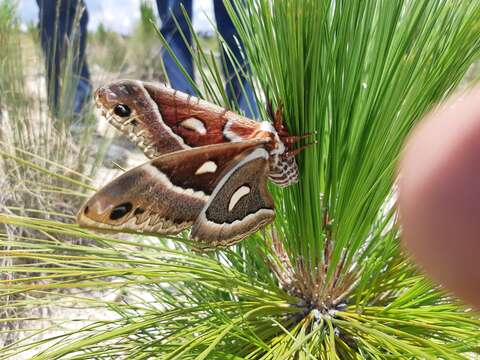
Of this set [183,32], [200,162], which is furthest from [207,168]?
[183,32]

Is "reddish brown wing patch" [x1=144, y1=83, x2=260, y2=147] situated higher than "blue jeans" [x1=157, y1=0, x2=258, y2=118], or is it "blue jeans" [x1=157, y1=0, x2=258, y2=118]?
"blue jeans" [x1=157, y1=0, x2=258, y2=118]

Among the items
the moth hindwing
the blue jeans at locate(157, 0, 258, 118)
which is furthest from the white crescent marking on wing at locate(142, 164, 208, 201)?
the blue jeans at locate(157, 0, 258, 118)

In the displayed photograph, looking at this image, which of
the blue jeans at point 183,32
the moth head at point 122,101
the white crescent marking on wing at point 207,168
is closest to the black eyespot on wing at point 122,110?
the moth head at point 122,101

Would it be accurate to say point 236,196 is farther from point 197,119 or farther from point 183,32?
point 183,32

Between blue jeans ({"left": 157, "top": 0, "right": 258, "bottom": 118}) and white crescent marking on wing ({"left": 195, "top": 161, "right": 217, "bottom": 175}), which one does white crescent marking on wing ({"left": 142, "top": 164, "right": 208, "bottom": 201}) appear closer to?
white crescent marking on wing ({"left": 195, "top": 161, "right": 217, "bottom": 175})

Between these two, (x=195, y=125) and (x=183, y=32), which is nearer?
(x=195, y=125)

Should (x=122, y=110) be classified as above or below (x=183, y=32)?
below

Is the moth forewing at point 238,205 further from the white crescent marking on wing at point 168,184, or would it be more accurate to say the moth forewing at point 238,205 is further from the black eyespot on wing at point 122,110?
the black eyespot on wing at point 122,110
